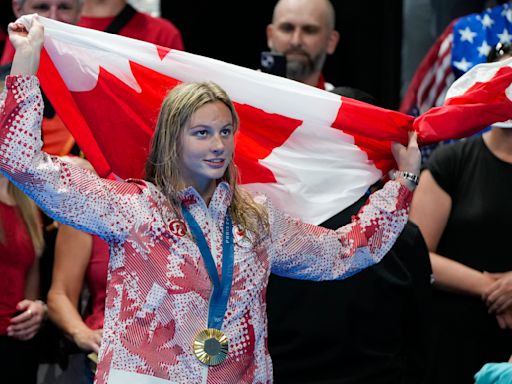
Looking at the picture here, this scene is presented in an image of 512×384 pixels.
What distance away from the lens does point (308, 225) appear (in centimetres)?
405

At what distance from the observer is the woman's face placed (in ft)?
12.3

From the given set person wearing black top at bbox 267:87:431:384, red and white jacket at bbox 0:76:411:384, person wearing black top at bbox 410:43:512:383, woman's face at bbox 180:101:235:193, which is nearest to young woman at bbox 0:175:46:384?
person wearing black top at bbox 267:87:431:384

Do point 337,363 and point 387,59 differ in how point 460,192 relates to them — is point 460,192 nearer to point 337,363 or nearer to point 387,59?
point 337,363

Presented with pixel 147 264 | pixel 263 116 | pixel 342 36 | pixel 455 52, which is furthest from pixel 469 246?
pixel 342 36

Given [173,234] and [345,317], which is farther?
[345,317]

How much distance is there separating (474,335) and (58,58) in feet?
6.76

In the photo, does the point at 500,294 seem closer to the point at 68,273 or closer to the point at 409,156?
the point at 409,156

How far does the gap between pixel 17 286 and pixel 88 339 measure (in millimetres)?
503

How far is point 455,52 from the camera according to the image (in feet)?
21.5

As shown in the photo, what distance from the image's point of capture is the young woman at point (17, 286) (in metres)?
4.87

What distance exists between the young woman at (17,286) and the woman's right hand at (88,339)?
311mm

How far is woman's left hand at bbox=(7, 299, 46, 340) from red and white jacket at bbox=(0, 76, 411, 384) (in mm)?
1253

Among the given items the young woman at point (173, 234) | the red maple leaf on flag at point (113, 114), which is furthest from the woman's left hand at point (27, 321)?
the young woman at point (173, 234)

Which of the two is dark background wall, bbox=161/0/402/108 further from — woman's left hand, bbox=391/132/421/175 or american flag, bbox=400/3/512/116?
woman's left hand, bbox=391/132/421/175
